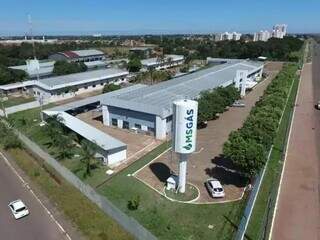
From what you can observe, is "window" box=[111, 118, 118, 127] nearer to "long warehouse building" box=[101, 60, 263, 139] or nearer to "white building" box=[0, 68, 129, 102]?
"long warehouse building" box=[101, 60, 263, 139]

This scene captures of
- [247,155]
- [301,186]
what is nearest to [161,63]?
[247,155]

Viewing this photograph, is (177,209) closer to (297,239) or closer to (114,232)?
(114,232)

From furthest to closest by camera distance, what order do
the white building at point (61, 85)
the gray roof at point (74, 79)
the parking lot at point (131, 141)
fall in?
the gray roof at point (74, 79) → the white building at point (61, 85) → the parking lot at point (131, 141)

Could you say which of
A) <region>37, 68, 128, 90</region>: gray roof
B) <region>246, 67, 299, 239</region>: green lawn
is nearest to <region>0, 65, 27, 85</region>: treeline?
<region>37, 68, 128, 90</region>: gray roof

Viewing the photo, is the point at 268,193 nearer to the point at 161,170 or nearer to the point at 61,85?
the point at 161,170

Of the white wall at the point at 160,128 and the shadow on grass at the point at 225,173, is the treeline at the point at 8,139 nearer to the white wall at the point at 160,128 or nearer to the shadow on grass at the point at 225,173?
the white wall at the point at 160,128

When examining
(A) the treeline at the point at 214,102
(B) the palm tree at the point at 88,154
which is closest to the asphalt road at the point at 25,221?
(B) the palm tree at the point at 88,154
